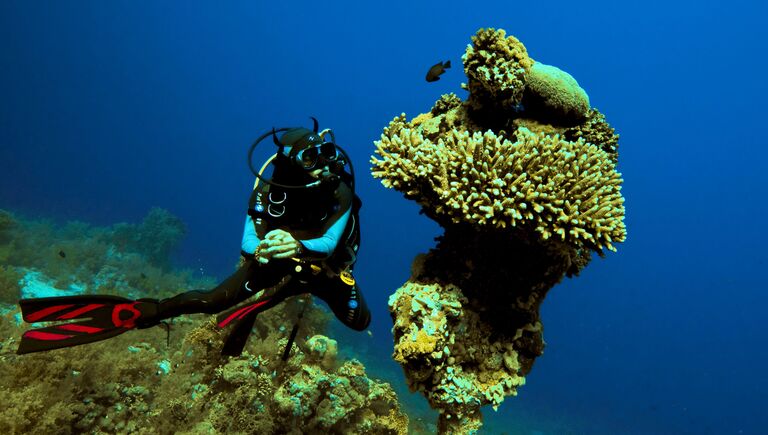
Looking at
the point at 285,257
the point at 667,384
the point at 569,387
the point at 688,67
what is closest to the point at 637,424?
the point at 569,387

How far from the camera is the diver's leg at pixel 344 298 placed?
455 centimetres

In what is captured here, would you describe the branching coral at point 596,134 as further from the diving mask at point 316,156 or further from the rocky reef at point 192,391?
the rocky reef at point 192,391

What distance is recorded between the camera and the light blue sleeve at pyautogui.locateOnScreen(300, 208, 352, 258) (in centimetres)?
366

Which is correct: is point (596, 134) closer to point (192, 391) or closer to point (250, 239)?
point (250, 239)

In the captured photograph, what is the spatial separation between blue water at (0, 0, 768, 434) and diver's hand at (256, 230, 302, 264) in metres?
31.6

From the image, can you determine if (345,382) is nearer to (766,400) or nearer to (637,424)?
(637,424)

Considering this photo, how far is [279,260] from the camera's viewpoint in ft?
11.8

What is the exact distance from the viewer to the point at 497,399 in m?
4.16

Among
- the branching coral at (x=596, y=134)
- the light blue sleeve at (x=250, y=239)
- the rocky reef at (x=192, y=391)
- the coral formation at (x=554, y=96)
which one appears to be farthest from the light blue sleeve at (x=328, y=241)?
the branching coral at (x=596, y=134)

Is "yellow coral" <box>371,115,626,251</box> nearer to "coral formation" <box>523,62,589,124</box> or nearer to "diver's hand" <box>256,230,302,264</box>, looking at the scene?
"coral formation" <box>523,62,589,124</box>

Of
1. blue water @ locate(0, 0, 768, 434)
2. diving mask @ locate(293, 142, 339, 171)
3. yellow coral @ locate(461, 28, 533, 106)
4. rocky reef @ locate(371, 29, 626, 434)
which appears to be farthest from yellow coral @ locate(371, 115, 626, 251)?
blue water @ locate(0, 0, 768, 434)

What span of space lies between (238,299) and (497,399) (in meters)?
3.04

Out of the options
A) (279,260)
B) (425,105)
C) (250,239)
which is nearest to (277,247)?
(279,260)

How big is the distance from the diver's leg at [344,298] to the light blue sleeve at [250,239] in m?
0.83
